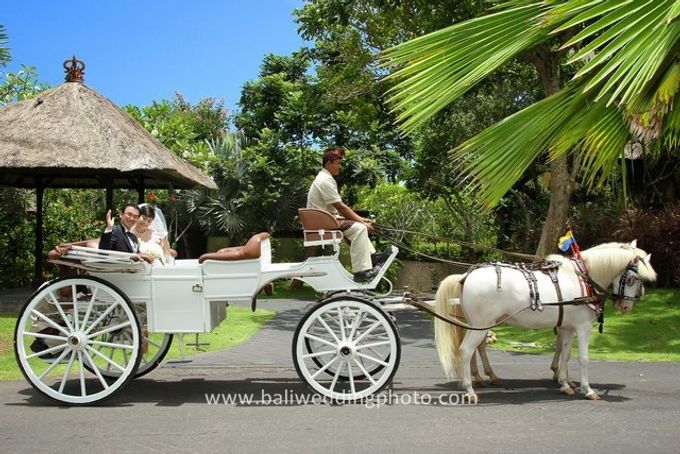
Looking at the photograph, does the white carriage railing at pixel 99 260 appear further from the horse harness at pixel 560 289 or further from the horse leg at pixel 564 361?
the horse leg at pixel 564 361

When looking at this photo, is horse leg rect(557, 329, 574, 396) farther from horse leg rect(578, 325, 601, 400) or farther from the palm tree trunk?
the palm tree trunk

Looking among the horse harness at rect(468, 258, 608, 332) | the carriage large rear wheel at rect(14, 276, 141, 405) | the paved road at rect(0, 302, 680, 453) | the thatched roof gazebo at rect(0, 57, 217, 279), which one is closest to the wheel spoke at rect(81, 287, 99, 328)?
the carriage large rear wheel at rect(14, 276, 141, 405)

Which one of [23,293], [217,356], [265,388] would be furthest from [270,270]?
[23,293]

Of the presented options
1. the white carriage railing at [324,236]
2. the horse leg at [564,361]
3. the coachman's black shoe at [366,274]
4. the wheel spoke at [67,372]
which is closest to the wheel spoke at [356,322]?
the coachman's black shoe at [366,274]

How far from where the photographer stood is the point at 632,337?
10734 mm

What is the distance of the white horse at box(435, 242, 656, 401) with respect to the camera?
254 inches

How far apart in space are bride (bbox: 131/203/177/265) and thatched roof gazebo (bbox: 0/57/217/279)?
511cm

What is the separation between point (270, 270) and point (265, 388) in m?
1.33

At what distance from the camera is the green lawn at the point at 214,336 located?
8.41m

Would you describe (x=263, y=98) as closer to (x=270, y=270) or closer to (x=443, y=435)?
(x=270, y=270)

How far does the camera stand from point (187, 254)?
22.7 meters

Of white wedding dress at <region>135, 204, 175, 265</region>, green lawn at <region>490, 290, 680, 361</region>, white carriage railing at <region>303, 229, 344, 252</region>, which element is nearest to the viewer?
white carriage railing at <region>303, 229, 344, 252</region>

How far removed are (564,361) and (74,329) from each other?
472 cm

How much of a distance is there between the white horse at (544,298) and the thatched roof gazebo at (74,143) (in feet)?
26.3
